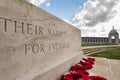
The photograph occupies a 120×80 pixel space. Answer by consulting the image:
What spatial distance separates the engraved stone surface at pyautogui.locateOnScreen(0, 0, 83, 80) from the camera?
3.52 m

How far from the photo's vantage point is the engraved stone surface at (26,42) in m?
3.52

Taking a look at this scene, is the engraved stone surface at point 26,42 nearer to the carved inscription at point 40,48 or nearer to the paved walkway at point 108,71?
the carved inscription at point 40,48

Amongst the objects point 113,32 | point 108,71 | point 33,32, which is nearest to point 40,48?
point 33,32

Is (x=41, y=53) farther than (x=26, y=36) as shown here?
Yes

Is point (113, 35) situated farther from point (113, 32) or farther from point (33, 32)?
point (33, 32)

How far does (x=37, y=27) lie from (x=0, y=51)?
179 cm

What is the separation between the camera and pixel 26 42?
4293mm

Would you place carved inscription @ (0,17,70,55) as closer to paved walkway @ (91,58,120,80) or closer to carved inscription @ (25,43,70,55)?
carved inscription @ (25,43,70,55)

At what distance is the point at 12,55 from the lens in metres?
3.71

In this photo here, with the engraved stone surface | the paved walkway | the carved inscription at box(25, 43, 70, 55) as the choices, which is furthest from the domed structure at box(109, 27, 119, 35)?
the engraved stone surface

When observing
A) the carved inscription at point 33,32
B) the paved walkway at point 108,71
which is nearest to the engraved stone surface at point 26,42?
the carved inscription at point 33,32

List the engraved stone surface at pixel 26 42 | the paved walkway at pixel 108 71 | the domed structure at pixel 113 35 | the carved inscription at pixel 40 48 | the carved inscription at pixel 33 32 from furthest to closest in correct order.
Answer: the domed structure at pixel 113 35 → the paved walkway at pixel 108 71 → the carved inscription at pixel 40 48 → the carved inscription at pixel 33 32 → the engraved stone surface at pixel 26 42

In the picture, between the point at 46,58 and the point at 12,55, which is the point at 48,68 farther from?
the point at 12,55

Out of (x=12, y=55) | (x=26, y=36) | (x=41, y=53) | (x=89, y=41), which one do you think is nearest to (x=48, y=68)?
(x=41, y=53)
